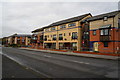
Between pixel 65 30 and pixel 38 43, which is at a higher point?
pixel 65 30

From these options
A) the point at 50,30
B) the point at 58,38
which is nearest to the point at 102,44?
the point at 58,38

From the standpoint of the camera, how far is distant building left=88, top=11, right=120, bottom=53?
2152 centimetres

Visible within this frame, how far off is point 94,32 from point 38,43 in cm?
3142

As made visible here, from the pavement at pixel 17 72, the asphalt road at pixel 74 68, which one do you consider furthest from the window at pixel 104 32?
the pavement at pixel 17 72

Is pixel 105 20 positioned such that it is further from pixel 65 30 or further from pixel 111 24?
pixel 65 30

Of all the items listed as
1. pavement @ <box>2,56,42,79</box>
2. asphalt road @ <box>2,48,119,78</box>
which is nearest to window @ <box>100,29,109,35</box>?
asphalt road @ <box>2,48,119,78</box>

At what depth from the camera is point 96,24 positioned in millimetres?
25078

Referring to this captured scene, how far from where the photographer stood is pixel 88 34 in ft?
92.5

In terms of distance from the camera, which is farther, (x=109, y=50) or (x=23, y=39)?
(x=23, y=39)

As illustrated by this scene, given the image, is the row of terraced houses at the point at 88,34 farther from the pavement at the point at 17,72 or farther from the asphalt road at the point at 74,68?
the pavement at the point at 17,72

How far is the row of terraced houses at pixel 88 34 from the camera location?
2183cm

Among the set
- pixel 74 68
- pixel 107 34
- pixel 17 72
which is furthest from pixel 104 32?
pixel 17 72

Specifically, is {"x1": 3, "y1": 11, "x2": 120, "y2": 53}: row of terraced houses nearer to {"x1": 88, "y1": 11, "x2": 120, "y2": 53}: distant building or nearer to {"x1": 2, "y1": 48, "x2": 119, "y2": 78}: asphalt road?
{"x1": 88, "y1": 11, "x2": 120, "y2": 53}: distant building

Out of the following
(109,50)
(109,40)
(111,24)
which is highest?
(111,24)
